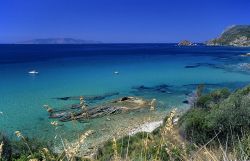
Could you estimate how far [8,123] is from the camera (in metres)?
28.7

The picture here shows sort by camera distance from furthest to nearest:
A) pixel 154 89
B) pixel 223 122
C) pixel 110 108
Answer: pixel 154 89 < pixel 110 108 < pixel 223 122

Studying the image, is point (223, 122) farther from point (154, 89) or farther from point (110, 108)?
point (154, 89)

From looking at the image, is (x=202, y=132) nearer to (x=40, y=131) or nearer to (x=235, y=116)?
(x=235, y=116)

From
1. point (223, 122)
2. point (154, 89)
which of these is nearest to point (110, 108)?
point (154, 89)

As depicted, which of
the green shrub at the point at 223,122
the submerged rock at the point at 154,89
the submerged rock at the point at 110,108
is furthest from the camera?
the submerged rock at the point at 154,89

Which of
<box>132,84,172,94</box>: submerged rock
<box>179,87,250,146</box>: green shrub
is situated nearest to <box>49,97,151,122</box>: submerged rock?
<box>132,84,172,94</box>: submerged rock

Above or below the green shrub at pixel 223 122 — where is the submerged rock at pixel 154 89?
below

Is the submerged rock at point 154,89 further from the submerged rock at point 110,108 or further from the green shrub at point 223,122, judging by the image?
the green shrub at point 223,122

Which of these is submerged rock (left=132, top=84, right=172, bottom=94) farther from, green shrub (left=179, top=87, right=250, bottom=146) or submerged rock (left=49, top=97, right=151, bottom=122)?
green shrub (left=179, top=87, right=250, bottom=146)

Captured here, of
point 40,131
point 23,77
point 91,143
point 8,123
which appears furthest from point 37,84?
point 91,143

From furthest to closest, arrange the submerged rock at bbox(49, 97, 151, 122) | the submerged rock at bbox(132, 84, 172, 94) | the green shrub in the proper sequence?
1. the submerged rock at bbox(132, 84, 172, 94)
2. the submerged rock at bbox(49, 97, 151, 122)
3. the green shrub

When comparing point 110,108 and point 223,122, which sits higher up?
point 223,122

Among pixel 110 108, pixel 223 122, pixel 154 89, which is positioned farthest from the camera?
pixel 154 89

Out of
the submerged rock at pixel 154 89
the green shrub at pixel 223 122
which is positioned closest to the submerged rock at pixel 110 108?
the submerged rock at pixel 154 89
